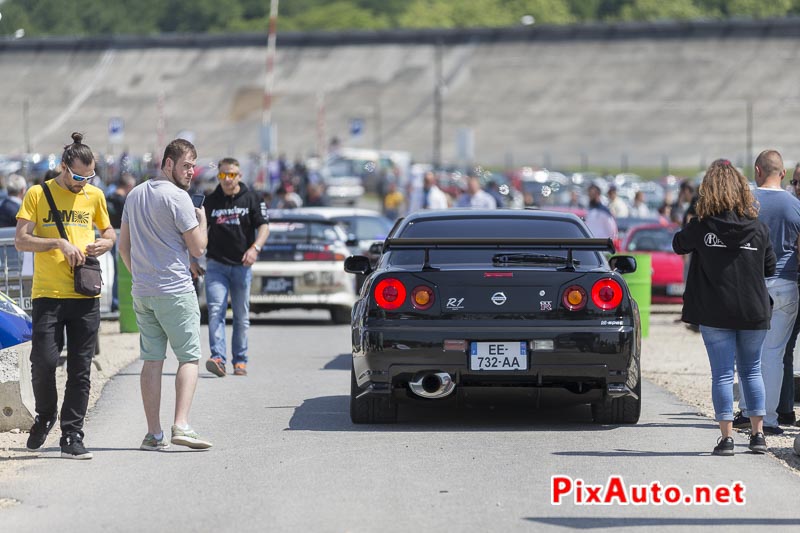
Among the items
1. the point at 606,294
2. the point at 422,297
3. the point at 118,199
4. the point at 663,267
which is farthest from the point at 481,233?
the point at 663,267

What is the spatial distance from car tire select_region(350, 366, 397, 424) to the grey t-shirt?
162 cm

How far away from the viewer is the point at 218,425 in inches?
390

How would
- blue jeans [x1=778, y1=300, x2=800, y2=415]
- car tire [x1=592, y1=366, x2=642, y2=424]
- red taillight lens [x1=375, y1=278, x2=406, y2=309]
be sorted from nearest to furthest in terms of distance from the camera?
red taillight lens [x1=375, y1=278, x2=406, y2=309] → car tire [x1=592, y1=366, x2=642, y2=424] → blue jeans [x1=778, y1=300, x2=800, y2=415]

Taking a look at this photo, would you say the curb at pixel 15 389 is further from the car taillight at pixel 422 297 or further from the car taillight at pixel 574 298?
the car taillight at pixel 574 298

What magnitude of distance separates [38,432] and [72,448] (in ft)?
1.03

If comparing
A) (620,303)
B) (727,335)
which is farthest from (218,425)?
(727,335)

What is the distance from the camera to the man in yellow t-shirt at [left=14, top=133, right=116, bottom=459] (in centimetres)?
858

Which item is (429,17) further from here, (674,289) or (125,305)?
(125,305)

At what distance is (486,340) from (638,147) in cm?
7720

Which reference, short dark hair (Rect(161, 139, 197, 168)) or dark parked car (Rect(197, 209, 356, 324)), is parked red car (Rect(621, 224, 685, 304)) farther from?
short dark hair (Rect(161, 139, 197, 168))

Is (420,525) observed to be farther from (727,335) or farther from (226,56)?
(226,56)

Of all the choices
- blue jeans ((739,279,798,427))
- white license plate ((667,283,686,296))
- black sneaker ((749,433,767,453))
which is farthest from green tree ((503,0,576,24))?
Result: black sneaker ((749,433,767,453))

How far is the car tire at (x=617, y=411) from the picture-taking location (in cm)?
991

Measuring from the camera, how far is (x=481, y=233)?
10.5 meters
